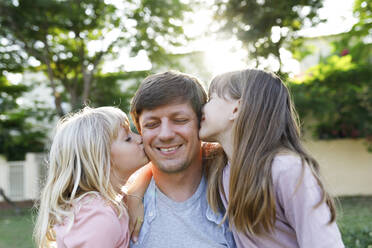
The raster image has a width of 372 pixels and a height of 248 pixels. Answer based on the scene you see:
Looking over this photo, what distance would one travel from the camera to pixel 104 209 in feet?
7.15

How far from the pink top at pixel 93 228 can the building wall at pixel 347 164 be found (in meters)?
11.3

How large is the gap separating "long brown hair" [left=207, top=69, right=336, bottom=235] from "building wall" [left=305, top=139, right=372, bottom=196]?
10906 mm

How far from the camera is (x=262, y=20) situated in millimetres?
10945

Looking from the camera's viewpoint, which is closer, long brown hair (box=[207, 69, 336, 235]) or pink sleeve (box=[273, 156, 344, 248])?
pink sleeve (box=[273, 156, 344, 248])

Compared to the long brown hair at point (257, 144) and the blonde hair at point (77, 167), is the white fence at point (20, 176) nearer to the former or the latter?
the blonde hair at point (77, 167)

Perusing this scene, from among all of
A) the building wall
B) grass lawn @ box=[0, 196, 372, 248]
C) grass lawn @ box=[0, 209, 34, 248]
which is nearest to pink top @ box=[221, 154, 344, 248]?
grass lawn @ box=[0, 196, 372, 248]

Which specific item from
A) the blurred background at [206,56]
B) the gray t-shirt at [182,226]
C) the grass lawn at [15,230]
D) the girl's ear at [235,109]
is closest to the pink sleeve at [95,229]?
the gray t-shirt at [182,226]

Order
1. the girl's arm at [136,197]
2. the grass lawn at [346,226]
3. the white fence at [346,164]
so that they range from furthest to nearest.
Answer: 1. the white fence at [346,164]
2. the grass lawn at [346,226]
3. the girl's arm at [136,197]

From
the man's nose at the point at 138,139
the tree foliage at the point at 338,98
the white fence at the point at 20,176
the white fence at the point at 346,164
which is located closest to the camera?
the man's nose at the point at 138,139

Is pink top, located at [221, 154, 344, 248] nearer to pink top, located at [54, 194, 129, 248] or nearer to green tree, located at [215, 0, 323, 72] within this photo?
pink top, located at [54, 194, 129, 248]

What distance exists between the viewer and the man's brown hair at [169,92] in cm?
248

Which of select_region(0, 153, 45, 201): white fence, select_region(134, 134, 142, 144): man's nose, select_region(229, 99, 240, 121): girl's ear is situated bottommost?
select_region(0, 153, 45, 201): white fence

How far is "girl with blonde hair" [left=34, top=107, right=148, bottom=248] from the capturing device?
2121mm

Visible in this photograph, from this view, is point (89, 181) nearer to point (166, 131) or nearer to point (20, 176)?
point (166, 131)
